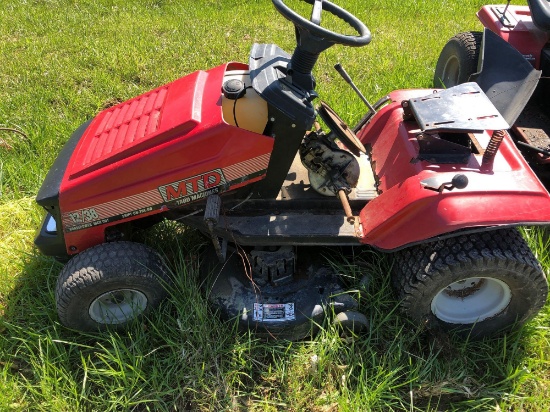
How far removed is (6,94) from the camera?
4.05m

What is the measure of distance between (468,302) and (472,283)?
100 millimetres

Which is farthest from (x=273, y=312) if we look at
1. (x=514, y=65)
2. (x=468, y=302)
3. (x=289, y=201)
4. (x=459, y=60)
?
(x=459, y=60)

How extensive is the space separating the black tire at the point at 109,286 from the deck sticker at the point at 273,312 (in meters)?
0.45

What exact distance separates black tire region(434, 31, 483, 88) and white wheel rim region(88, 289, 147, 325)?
2.51 m

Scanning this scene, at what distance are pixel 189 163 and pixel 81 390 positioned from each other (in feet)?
3.69

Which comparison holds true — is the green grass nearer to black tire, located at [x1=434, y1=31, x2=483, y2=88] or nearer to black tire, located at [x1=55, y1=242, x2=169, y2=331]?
black tire, located at [x1=55, y1=242, x2=169, y2=331]

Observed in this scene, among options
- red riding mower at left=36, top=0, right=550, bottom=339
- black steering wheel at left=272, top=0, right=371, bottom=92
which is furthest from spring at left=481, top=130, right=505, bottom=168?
black steering wheel at left=272, top=0, right=371, bottom=92

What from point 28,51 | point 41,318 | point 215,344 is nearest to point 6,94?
point 28,51

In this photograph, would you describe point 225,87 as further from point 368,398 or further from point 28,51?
point 28,51

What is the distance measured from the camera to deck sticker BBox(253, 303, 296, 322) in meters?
2.25

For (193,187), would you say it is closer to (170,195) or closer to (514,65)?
(170,195)

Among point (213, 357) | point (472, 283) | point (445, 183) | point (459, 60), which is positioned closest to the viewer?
point (445, 183)

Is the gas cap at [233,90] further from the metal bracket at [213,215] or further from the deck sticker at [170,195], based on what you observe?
the metal bracket at [213,215]

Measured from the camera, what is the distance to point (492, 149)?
6.79 ft
